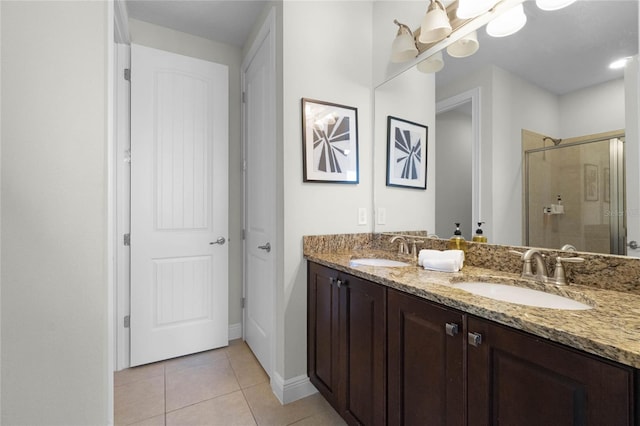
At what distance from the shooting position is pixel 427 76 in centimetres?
163

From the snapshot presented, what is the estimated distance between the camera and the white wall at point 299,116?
166 centimetres

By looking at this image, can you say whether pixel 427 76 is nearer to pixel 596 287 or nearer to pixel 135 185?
pixel 596 287

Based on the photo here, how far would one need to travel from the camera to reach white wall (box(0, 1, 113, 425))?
2.73 feet

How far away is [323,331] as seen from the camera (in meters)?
1.55

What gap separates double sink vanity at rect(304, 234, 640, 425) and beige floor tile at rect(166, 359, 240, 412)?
669mm

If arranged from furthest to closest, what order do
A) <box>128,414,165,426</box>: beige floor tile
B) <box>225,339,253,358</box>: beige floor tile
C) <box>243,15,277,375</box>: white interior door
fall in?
<box>225,339,253,358</box>: beige floor tile → <box>243,15,277,375</box>: white interior door → <box>128,414,165,426</box>: beige floor tile

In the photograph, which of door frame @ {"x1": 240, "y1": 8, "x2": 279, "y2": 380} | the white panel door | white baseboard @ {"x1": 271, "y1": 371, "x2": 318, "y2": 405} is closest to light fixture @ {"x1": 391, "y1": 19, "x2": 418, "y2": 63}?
door frame @ {"x1": 240, "y1": 8, "x2": 279, "y2": 380}

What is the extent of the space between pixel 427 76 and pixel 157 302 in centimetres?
243

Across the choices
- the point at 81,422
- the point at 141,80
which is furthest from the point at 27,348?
the point at 141,80

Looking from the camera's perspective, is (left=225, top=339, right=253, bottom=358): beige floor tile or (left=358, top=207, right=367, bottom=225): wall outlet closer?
(left=358, top=207, right=367, bottom=225): wall outlet

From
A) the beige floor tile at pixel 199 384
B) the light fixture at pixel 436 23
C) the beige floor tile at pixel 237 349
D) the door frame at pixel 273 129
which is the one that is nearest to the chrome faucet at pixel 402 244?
the door frame at pixel 273 129

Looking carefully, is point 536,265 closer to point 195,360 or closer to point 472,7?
point 472,7

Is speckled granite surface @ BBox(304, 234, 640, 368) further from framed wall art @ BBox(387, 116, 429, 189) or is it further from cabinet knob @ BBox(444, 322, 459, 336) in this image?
framed wall art @ BBox(387, 116, 429, 189)

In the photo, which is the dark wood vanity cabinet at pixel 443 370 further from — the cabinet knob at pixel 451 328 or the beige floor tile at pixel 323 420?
the beige floor tile at pixel 323 420
